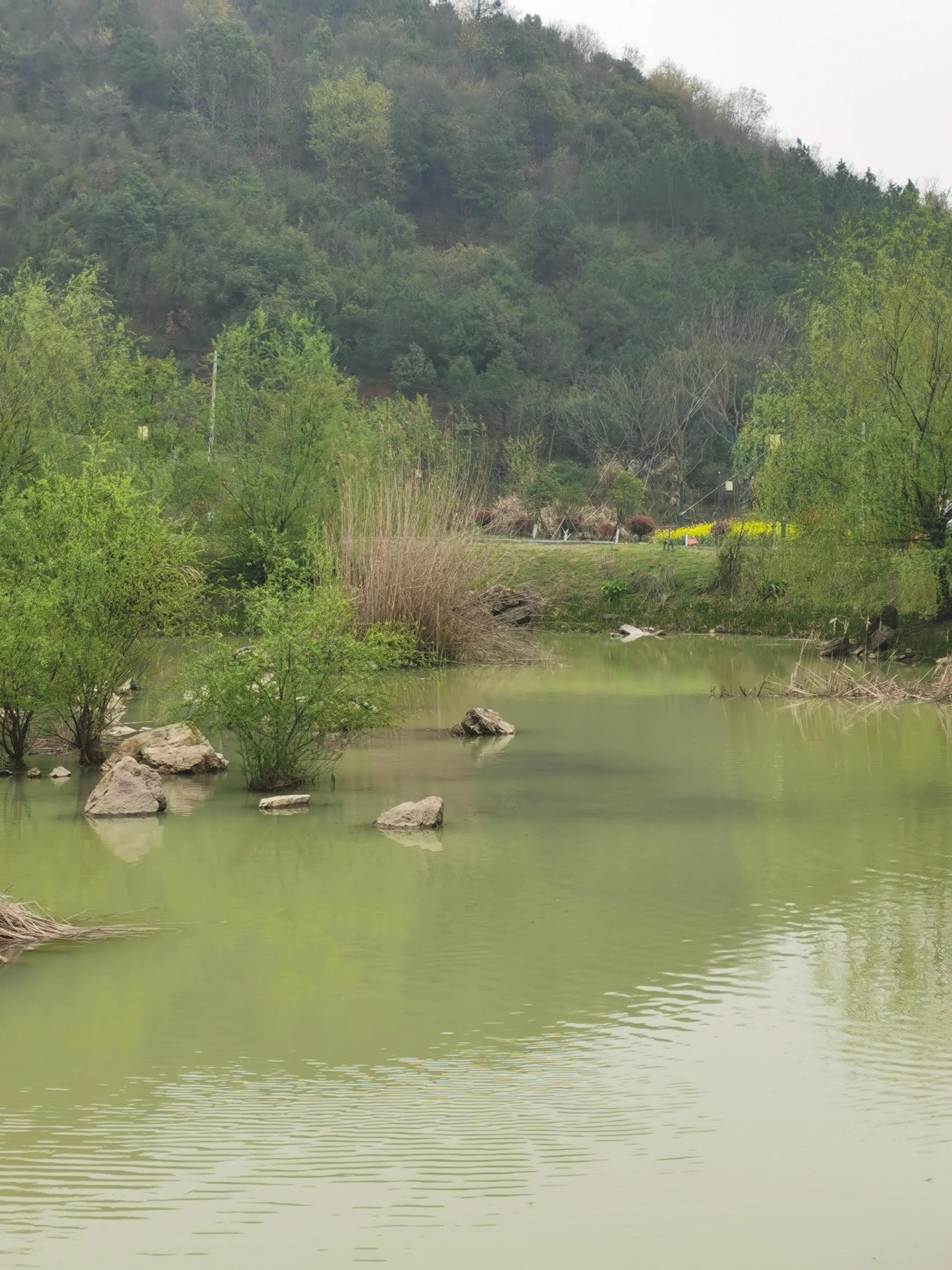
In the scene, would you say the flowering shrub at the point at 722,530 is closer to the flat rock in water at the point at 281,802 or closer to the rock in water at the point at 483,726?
the rock in water at the point at 483,726

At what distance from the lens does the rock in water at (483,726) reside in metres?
16.3

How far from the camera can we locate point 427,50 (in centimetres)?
10350

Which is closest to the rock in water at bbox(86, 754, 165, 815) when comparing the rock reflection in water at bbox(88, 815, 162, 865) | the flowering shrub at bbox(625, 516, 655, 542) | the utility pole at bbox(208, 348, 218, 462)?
the rock reflection in water at bbox(88, 815, 162, 865)

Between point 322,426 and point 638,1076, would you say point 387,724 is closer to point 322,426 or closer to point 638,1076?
point 638,1076

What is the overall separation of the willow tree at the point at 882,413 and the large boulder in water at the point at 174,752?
45.2 ft

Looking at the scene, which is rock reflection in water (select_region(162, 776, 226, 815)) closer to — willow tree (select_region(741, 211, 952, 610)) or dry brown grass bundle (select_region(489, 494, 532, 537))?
willow tree (select_region(741, 211, 952, 610))

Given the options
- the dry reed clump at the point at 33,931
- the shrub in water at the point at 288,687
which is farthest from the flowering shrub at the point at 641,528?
the dry reed clump at the point at 33,931

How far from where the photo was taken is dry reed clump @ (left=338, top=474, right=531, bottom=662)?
21906 millimetres

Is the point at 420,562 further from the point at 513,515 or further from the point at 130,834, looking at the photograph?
the point at 513,515

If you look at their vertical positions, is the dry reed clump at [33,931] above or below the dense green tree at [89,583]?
below

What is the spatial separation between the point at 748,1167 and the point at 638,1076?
0.97 m

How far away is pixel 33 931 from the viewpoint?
8.26 m

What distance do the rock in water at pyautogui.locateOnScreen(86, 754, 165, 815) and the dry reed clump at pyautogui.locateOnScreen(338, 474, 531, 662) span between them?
861 centimetres

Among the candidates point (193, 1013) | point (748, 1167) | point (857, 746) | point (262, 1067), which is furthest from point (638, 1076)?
point (857, 746)
